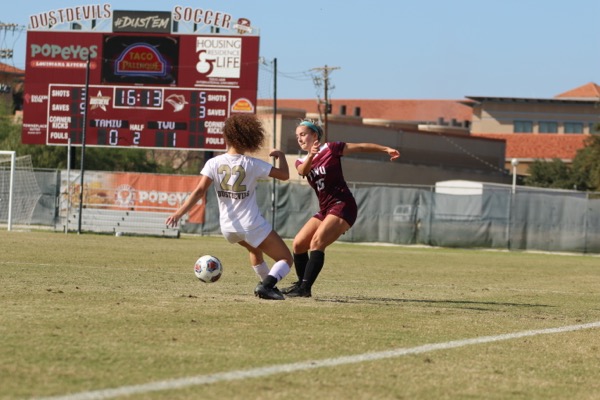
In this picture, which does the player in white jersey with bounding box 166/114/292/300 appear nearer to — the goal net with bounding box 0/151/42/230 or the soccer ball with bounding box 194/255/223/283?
the soccer ball with bounding box 194/255/223/283

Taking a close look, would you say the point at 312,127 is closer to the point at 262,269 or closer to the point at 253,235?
the point at 253,235

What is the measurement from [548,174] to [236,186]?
8018 cm

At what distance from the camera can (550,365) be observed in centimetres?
736

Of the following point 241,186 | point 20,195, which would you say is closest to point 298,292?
point 241,186

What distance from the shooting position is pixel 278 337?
787 cm

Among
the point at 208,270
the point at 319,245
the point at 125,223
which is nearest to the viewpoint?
the point at 319,245

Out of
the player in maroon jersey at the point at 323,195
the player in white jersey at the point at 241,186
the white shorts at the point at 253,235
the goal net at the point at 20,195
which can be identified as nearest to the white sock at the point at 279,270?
the player in white jersey at the point at 241,186

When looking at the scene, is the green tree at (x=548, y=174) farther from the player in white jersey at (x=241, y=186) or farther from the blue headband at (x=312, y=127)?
the player in white jersey at (x=241, y=186)

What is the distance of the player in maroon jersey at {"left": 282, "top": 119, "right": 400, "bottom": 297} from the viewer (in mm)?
11328

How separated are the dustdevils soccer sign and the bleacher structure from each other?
337cm

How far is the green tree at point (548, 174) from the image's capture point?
8681cm

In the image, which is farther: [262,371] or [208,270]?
[208,270]

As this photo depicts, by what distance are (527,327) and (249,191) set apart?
288 centimetres

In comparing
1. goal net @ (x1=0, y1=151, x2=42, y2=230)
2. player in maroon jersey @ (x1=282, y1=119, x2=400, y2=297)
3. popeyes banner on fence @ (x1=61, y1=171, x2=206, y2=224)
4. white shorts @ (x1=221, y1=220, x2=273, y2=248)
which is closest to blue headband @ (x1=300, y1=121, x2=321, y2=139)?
player in maroon jersey @ (x1=282, y1=119, x2=400, y2=297)
